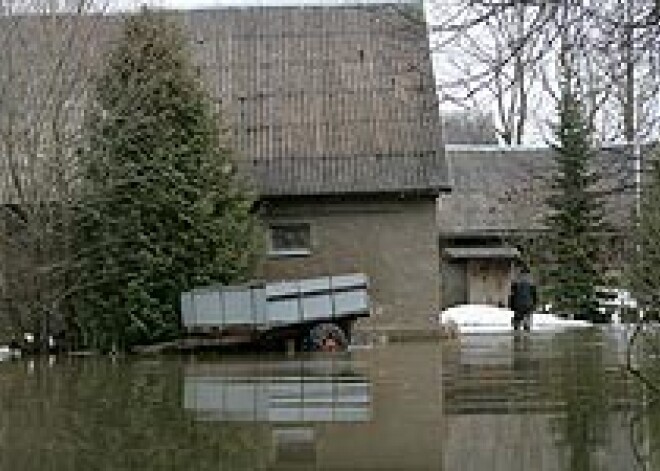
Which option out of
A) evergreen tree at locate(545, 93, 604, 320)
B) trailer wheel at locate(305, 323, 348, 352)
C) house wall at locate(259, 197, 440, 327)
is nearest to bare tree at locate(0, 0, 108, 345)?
trailer wheel at locate(305, 323, 348, 352)

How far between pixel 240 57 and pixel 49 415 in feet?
72.2

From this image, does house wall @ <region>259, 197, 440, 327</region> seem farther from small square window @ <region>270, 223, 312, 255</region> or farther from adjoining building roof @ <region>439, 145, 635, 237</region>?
adjoining building roof @ <region>439, 145, 635, 237</region>

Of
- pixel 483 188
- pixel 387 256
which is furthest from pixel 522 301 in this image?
pixel 483 188

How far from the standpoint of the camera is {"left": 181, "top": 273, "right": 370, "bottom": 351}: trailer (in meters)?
26.1

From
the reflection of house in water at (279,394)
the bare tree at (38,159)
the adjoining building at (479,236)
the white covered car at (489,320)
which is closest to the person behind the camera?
the reflection of house in water at (279,394)

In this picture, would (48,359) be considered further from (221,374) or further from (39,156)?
(221,374)

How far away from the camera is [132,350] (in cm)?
2806

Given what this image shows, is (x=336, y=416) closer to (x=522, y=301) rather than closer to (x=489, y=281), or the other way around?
(x=522, y=301)

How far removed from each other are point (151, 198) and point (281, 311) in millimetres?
4375

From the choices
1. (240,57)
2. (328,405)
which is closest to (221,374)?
(328,405)

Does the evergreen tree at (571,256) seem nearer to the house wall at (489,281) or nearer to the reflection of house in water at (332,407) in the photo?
the house wall at (489,281)

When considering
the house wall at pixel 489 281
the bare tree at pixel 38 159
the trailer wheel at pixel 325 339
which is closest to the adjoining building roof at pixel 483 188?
the house wall at pixel 489 281

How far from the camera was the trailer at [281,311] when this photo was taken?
2611 cm

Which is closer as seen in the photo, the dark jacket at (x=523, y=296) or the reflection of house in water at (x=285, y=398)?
the reflection of house in water at (x=285, y=398)
